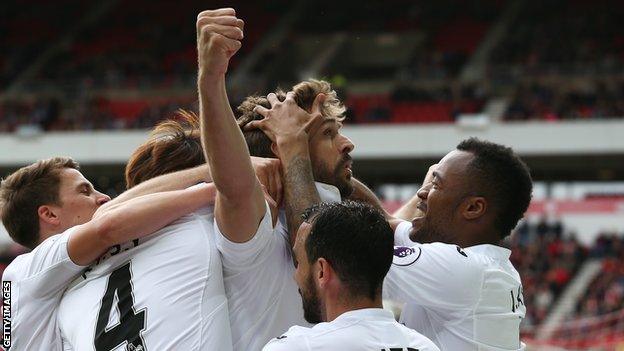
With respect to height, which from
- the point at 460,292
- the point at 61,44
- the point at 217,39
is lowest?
the point at 460,292

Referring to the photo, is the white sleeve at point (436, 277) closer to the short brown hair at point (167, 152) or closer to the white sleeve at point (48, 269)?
the short brown hair at point (167, 152)

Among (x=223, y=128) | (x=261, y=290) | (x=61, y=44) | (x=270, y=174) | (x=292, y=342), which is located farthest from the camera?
(x=61, y=44)

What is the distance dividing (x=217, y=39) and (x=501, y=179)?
146 centimetres

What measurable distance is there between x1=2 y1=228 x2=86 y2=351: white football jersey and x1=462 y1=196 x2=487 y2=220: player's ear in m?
1.50

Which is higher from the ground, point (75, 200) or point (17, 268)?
point (75, 200)

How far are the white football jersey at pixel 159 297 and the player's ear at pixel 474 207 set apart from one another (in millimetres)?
1022

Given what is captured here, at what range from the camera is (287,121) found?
4.02 m

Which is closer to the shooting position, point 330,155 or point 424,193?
point 330,155

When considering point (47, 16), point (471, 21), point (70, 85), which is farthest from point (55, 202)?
point (47, 16)

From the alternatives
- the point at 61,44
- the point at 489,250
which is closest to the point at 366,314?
the point at 489,250

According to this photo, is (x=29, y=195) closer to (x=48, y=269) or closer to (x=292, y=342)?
(x=48, y=269)

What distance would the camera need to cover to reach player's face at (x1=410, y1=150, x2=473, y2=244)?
427cm

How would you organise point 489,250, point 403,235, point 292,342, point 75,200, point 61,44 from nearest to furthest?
point 292,342 < point 489,250 < point 403,235 < point 75,200 < point 61,44

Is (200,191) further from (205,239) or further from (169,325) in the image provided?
(169,325)
